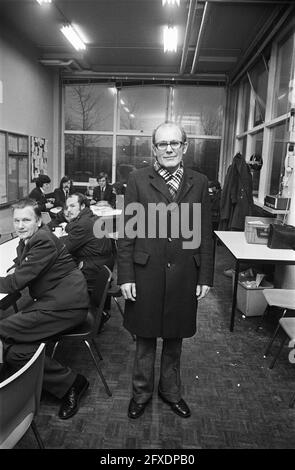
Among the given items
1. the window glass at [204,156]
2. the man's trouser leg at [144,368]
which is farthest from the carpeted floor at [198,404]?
the window glass at [204,156]

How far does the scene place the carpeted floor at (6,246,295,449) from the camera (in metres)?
1.91

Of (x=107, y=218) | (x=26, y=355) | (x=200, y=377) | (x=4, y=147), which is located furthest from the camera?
(x=4, y=147)

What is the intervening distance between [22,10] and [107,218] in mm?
3212

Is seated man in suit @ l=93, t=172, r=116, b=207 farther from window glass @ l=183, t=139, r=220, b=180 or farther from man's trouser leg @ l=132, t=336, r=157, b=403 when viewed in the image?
man's trouser leg @ l=132, t=336, r=157, b=403

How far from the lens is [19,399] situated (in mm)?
1252

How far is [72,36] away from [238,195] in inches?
143

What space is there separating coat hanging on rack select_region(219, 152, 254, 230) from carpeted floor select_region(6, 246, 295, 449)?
5.92ft

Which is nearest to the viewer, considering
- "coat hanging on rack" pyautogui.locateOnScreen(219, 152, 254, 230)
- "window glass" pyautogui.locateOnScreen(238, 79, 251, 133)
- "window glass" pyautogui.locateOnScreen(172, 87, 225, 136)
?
"coat hanging on rack" pyautogui.locateOnScreen(219, 152, 254, 230)

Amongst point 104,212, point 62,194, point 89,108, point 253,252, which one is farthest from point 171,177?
point 89,108

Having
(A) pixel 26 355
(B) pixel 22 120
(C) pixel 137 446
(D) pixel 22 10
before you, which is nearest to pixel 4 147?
(B) pixel 22 120

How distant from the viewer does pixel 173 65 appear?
24.8ft

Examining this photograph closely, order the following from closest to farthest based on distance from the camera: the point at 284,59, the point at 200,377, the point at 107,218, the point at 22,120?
the point at 200,377
the point at 107,218
the point at 284,59
the point at 22,120

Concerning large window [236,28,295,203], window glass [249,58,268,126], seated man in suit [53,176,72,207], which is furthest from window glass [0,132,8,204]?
window glass [249,58,268,126]
